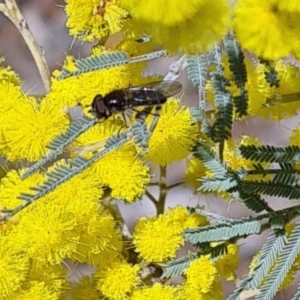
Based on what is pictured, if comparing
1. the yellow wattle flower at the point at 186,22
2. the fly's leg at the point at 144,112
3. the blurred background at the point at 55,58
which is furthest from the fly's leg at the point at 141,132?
the blurred background at the point at 55,58

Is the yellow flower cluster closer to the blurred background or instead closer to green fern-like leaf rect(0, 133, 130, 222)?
green fern-like leaf rect(0, 133, 130, 222)

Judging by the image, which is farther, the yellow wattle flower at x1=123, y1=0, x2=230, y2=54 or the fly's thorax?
the fly's thorax

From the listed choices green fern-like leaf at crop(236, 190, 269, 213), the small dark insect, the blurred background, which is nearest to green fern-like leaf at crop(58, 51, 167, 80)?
the small dark insect

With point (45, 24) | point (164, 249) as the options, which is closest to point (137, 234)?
point (164, 249)

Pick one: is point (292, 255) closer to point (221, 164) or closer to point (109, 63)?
→ point (221, 164)

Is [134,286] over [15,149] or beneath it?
beneath
